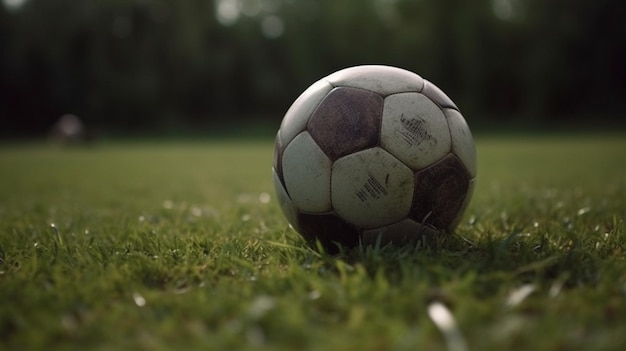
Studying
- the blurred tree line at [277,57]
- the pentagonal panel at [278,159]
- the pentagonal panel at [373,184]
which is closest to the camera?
the pentagonal panel at [373,184]

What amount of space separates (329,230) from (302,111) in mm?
575

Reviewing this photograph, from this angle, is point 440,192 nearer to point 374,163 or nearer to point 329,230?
point 374,163

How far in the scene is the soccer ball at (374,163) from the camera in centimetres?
223

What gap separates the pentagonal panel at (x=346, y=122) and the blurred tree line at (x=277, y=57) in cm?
3088

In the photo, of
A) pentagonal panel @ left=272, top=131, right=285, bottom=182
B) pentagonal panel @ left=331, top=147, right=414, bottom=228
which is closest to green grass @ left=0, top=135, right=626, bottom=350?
pentagonal panel @ left=331, top=147, right=414, bottom=228

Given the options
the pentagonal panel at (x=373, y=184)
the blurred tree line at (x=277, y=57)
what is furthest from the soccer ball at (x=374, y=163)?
the blurred tree line at (x=277, y=57)

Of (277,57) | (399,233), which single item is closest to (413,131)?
(399,233)

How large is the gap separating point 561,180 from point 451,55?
29.9 m

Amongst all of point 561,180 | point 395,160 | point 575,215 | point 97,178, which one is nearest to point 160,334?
point 395,160

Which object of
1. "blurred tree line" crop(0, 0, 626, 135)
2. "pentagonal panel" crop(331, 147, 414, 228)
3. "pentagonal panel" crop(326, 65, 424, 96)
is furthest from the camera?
"blurred tree line" crop(0, 0, 626, 135)

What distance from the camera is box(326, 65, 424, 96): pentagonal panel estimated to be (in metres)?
2.38

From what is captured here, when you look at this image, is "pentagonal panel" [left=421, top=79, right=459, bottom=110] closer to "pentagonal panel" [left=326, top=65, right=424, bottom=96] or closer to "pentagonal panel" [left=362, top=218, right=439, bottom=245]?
"pentagonal panel" [left=326, top=65, right=424, bottom=96]

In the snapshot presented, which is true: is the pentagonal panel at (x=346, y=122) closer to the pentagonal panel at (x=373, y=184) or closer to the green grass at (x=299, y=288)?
the pentagonal panel at (x=373, y=184)

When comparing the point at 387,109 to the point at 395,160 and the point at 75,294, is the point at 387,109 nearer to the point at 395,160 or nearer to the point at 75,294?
the point at 395,160
